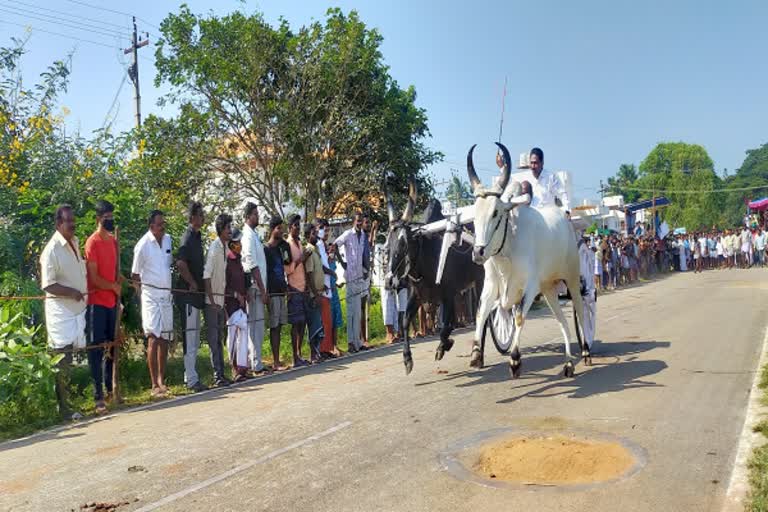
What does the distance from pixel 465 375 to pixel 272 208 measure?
12.5 m

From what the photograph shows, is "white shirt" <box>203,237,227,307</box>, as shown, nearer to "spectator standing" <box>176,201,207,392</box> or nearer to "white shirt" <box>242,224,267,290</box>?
"spectator standing" <box>176,201,207,392</box>

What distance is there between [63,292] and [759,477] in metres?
7.17

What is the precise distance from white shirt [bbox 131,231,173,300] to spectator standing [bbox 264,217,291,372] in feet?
6.25

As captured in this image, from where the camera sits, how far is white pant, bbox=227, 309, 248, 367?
30.8 ft

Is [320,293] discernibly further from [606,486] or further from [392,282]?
[606,486]

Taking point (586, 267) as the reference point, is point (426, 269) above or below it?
above

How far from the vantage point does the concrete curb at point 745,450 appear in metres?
4.04

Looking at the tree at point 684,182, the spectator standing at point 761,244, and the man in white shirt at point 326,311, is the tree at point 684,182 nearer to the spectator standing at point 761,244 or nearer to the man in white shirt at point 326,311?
the spectator standing at point 761,244

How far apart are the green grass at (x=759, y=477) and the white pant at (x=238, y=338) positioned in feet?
21.7

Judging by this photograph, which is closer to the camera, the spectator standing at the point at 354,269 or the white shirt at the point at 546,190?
the white shirt at the point at 546,190

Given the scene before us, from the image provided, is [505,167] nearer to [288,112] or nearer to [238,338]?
[238,338]

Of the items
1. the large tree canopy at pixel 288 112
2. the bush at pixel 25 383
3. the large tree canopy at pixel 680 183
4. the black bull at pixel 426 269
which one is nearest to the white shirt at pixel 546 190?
the black bull at pixel 426 269

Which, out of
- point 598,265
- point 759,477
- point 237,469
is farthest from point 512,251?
point 598,265

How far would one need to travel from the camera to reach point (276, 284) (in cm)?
1039
